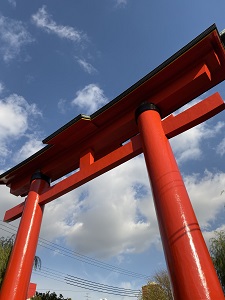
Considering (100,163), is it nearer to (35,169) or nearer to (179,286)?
(35,169)

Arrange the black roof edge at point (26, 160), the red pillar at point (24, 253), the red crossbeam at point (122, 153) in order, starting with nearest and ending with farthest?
the red crossbeam at point (122, 153), the red pillar at point (24, 253), the black roof edge at point (26, 160)

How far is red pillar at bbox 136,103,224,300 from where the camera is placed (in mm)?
2434

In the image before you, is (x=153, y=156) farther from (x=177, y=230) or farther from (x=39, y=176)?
(x=39, y=176)

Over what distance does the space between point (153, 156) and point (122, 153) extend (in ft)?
3.38

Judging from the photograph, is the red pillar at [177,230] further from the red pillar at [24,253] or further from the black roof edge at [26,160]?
the black roof edge at [26,160]

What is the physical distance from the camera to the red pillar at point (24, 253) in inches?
164

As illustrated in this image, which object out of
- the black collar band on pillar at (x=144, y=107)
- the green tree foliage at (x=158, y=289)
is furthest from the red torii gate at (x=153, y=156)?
the green tree foliage at (x=158, y=289)

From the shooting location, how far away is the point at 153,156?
12.0ft

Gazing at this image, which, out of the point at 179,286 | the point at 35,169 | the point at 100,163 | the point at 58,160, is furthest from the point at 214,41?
the point at 35,169

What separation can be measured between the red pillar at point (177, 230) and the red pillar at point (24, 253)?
2723 millimetres

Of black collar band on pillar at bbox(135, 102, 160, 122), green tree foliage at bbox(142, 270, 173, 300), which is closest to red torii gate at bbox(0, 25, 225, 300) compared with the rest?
black collar band on pillar at bbox(135, 102, 160, 122)

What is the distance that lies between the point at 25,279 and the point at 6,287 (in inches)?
12.3

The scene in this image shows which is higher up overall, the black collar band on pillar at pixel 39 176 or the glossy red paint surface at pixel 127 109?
the glossy red paint surface at pixel 127 109

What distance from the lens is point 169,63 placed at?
4.35 meters
